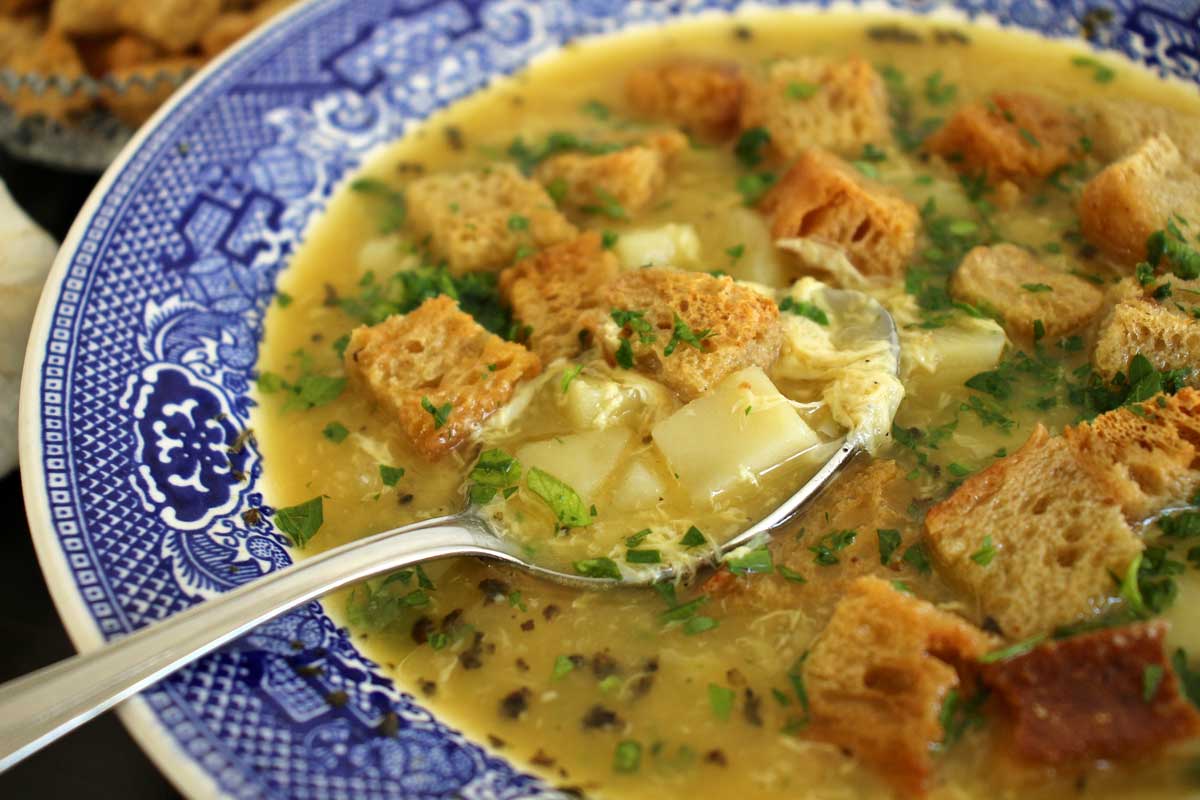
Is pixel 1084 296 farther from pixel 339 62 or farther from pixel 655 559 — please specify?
pixel 339 62

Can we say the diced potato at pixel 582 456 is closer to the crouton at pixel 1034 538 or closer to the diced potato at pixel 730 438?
the diced potato at pixel 730 438

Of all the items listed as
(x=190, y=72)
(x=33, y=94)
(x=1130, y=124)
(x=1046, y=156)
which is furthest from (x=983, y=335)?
(x=33, y=94)

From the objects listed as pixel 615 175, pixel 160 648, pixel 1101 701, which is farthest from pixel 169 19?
pixel 1101 701

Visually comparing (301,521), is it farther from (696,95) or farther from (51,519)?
(696,95)

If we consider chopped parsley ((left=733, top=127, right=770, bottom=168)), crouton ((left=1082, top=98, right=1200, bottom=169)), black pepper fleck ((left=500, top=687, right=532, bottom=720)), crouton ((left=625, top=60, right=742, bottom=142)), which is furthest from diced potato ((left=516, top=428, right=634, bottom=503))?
crouton ((left=1082, top=98, right=1200, bottom=169))

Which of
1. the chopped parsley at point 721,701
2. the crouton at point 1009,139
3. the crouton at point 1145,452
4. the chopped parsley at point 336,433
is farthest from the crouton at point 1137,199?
the chopped parsley at point 336,433
